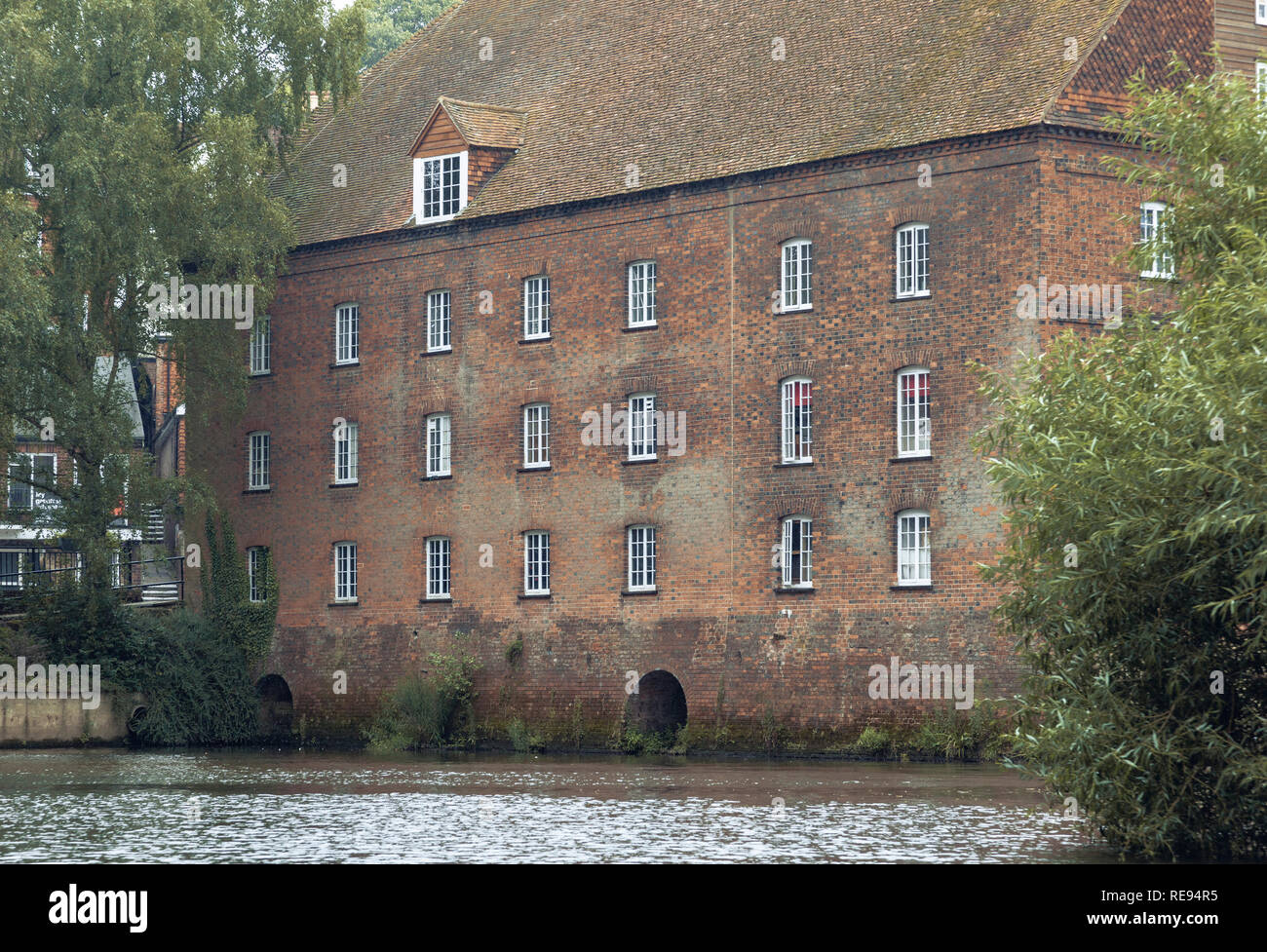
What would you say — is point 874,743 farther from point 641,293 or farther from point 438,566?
point 438,566

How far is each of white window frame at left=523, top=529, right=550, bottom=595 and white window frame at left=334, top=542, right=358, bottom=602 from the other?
5.31 m

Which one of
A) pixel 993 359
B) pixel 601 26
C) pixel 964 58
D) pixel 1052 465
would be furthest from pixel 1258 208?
pixel 601 26

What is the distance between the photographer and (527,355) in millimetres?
43188

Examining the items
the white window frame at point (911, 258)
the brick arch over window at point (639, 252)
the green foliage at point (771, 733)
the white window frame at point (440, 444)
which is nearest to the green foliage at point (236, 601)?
the white window frame at point (440, 444)

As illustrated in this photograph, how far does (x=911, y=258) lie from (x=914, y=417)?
290 centimetres

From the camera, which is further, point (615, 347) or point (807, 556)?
point (615, 347)

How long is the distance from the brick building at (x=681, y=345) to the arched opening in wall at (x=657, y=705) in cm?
10

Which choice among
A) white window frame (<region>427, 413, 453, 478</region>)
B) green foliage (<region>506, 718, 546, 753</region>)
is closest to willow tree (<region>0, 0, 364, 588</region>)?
white window frame (<region>427, 413, 453, 478</region>)

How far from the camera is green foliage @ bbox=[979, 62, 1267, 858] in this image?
61.8ft

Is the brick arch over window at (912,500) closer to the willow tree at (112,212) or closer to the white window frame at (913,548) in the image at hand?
the white window frame at (913,548)

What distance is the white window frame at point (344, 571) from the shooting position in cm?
4650

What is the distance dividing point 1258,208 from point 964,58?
60.3 feet
